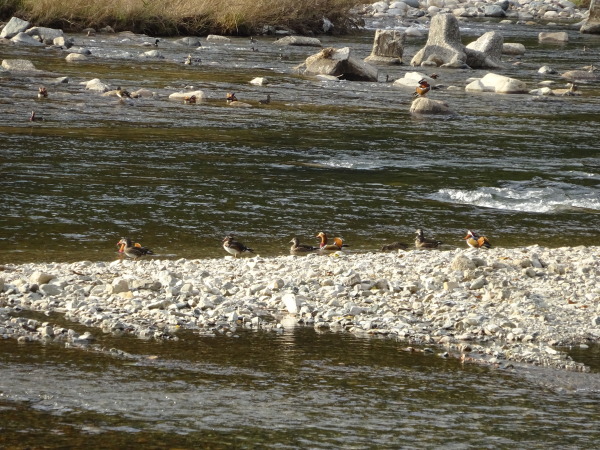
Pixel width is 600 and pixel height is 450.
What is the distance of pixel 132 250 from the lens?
1153 cm

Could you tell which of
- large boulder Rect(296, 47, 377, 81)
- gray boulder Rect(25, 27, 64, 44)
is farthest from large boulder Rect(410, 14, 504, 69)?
gray boulder Rect(25, 27, 64, 44)

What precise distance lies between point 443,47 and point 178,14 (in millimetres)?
11451

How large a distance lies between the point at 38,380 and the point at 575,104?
22204 millimetres

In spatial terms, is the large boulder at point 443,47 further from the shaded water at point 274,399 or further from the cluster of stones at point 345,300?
the shaded water at point 274,399

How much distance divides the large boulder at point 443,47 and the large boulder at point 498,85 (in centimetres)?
423

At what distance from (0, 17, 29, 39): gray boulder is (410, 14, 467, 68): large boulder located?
13.4m

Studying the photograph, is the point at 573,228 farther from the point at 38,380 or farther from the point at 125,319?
the point at 38,380

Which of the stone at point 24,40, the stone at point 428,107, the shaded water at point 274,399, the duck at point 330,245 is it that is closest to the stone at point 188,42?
the stone at point 24,40

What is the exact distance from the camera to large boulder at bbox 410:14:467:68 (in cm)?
3366

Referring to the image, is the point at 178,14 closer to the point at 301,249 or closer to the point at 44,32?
the point at 44,32

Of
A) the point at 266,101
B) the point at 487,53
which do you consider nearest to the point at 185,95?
the point at 266,101

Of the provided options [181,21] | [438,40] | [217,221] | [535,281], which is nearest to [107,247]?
[217,221]

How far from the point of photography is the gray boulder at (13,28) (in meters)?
34.4

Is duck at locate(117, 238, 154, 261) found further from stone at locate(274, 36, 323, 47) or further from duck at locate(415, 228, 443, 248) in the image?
stone at locate(274, 36, 323, 47)
